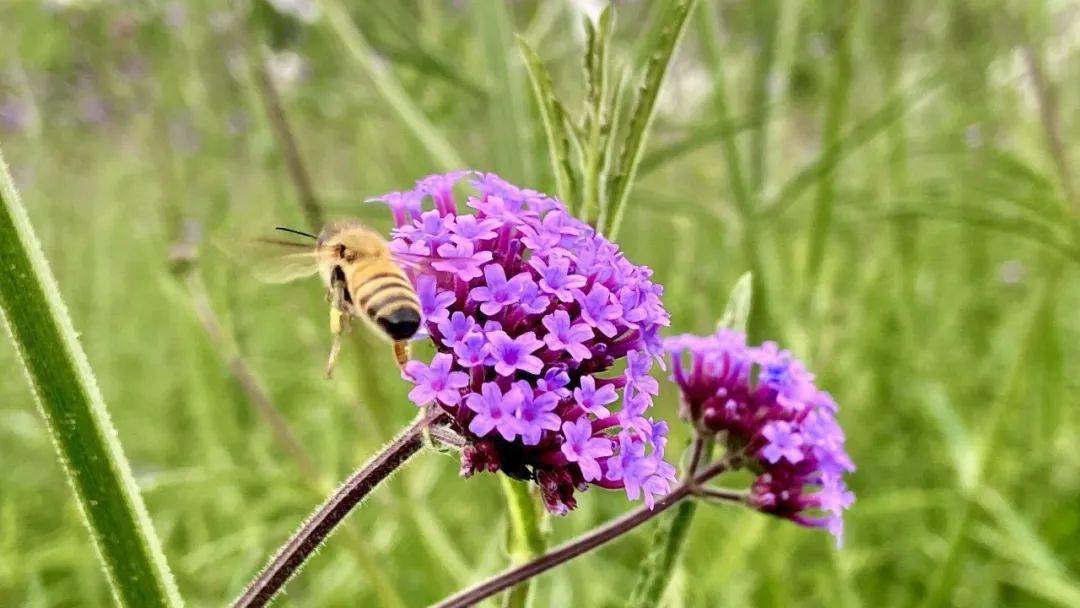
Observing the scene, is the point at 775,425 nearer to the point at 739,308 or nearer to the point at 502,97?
the point at 739,308

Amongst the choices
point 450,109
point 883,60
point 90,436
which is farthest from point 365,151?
point 90,436

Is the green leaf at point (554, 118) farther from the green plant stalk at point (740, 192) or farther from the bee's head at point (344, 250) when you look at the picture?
the green plant stalk at point (740, 192)

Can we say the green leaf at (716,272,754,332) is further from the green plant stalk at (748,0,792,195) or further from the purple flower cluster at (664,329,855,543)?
the green plant stalk at (748,0,792,195)

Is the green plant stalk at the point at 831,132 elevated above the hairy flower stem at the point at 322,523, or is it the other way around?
the green plant stalk at the point at 831,132

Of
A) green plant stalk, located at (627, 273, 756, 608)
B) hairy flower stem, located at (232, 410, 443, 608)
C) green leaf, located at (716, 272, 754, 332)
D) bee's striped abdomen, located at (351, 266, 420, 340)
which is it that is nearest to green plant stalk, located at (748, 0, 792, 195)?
green leaf, located at (716, 272, 754, 332)

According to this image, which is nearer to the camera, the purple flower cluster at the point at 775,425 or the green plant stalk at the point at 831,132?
the purple flower cluster at the point at 775,425

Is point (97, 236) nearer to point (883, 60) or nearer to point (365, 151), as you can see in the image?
point (365, 151)

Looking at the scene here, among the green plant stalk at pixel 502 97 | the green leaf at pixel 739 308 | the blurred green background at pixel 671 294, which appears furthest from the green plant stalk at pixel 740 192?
the green leaf at pixel 739 308
